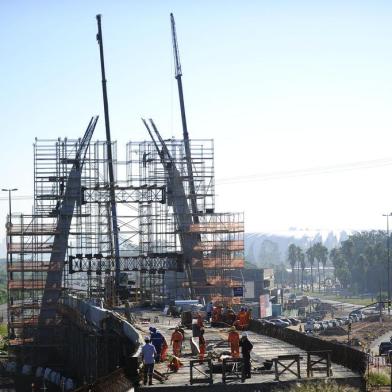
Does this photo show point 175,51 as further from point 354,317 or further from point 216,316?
point 216,316

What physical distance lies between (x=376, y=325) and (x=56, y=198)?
4153cm

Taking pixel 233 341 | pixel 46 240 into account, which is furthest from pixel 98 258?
pixel 233 341

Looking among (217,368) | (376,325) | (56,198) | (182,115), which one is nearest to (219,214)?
(56,198)

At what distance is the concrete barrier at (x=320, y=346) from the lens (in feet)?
88.6

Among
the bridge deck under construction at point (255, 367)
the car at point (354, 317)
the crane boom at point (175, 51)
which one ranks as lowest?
the car at point (354, 317)

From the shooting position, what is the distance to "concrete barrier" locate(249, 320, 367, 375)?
27.0 m

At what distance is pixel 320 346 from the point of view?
3161 cm

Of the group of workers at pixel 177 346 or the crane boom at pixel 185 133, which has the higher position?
the crane boom at pixel 185 133

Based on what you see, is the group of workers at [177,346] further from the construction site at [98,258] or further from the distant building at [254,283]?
the distant building at [254,283]

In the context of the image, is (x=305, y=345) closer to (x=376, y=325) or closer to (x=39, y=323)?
(x=39, y=323)

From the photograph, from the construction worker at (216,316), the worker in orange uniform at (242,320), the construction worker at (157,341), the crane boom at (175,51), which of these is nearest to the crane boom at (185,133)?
the crane boom at (175,51)

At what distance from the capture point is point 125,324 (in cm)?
4159

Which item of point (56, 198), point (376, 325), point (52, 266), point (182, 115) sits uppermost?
point (182, 115)

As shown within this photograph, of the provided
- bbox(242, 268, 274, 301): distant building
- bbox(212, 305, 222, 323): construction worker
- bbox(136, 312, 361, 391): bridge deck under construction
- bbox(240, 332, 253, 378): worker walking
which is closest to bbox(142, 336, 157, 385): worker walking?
bbox(136, 312, 361, 391): bridge deck under construction
